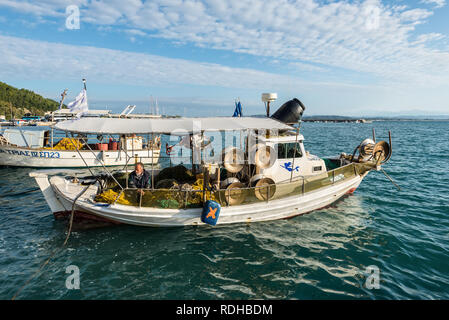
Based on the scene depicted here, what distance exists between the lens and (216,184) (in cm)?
946

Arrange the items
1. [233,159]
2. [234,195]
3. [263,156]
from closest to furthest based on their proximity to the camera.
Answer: [234,195], [263,156], [233,159]

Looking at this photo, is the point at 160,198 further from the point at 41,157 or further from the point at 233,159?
the point at 41,157

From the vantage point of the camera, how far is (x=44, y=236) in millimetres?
8781

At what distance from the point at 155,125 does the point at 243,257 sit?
17.6 feet

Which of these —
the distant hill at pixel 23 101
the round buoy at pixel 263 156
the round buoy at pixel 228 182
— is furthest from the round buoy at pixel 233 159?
the distant hill at pixel 23 101

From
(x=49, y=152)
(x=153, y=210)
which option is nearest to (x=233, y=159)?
(x=153, y=210)

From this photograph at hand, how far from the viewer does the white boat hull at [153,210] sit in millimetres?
8586

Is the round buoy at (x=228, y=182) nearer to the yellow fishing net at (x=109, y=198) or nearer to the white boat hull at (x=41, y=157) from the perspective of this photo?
the yellow fishing net at (x=109, y=198)

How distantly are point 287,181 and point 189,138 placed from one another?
17.5 feet

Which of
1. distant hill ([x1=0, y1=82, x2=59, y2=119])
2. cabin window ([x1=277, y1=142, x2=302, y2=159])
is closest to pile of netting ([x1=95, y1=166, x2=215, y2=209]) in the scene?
cabin window ([x1=277, y1=142, x2=302, y2=159])

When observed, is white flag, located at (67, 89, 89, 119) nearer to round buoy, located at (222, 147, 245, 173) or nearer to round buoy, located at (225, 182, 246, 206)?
round buoy, located at (222, 147, 245, 173)

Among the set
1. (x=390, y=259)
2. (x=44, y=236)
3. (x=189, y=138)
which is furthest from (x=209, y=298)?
(x=189, y=138)

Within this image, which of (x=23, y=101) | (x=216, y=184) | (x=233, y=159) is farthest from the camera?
(x=23, y=101)
